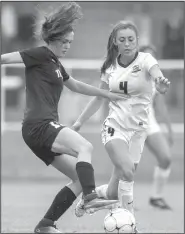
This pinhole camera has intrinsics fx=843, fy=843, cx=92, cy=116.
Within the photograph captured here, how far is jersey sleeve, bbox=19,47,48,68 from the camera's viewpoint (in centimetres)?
738

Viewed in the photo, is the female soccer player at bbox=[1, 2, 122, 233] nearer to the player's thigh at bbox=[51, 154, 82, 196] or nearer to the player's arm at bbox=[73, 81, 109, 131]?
the player's thigh at bbox=[51, 154, 82, 196]

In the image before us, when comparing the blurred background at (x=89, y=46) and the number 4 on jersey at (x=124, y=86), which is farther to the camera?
the blurred background at (x=89, y=46)

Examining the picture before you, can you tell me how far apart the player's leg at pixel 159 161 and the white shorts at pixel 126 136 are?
2637 mm

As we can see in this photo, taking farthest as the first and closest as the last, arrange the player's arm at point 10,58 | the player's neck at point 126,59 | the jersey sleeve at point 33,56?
the player's neck at point 126,59 → the jersey sleeve at point 33,56 → the player's arm at point 10,58

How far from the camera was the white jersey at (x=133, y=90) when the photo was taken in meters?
8.04

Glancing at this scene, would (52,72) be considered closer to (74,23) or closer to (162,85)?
(74,23)

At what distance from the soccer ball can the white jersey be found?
939 millimetres

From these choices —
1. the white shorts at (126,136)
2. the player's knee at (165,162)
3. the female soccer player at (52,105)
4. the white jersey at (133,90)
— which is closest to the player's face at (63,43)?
the female soccer player at (52,105)

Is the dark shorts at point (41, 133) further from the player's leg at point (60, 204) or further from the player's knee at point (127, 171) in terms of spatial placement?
the player's knee at point (127, 171)

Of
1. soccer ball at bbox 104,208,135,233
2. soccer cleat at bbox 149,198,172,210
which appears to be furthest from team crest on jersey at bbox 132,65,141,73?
soccer cleat at bbox 149,198,172,210

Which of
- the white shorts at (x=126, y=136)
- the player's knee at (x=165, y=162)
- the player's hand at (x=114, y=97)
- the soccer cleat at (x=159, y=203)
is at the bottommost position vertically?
the soccer cleat at (x=159, y=203)

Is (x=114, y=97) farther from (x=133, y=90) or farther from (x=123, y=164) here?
(x=123, y=164)

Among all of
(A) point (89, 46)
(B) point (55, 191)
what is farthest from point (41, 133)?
(A) point (89, 46)

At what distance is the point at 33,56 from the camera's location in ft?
24.3
